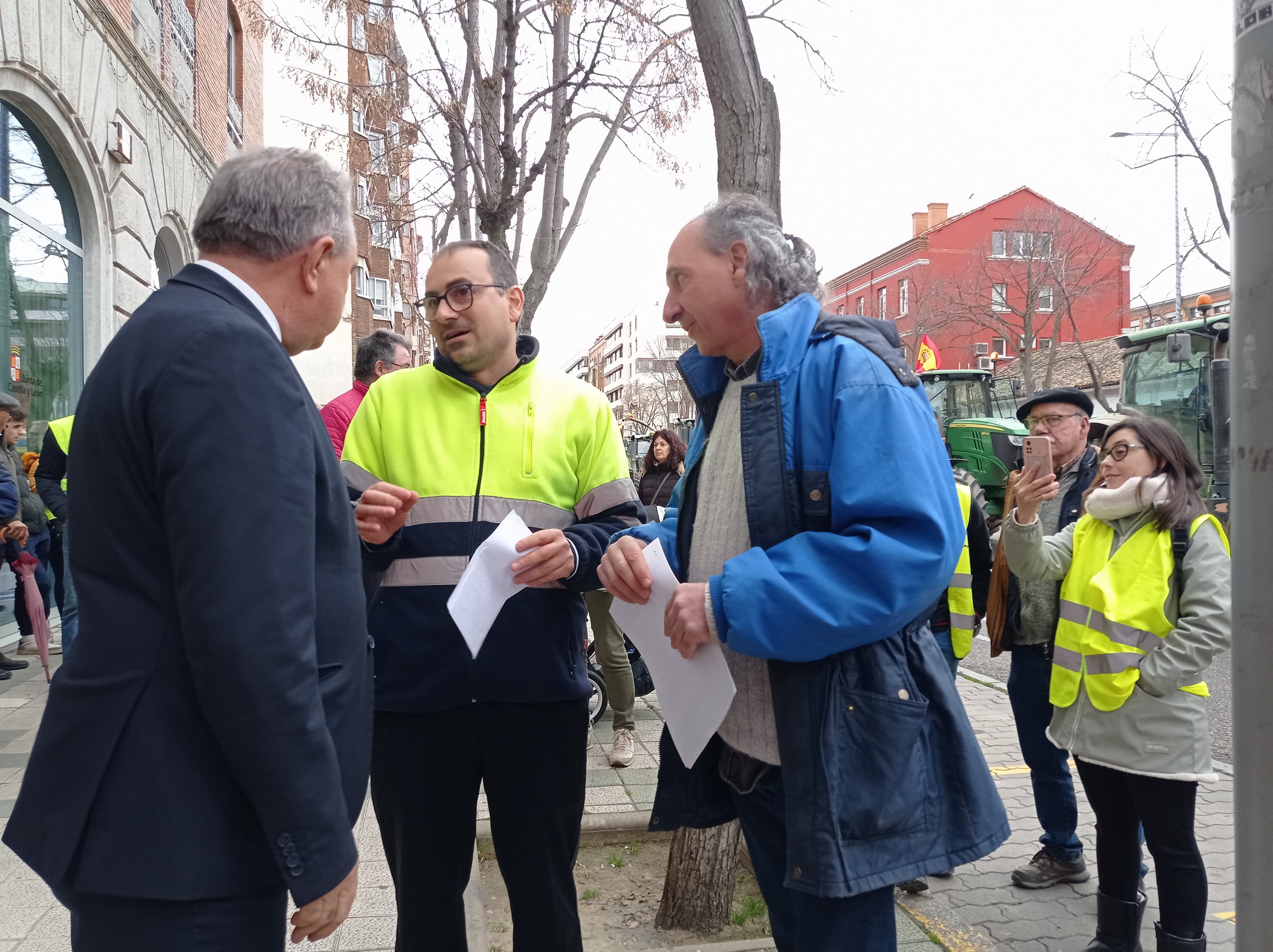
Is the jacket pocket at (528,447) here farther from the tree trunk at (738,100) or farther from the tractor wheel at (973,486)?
the tractor wheel at (973,486)

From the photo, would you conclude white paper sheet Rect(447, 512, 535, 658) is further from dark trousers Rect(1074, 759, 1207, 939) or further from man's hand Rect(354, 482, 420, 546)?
dark trousers Rect(1074, 759, 1207, 939)

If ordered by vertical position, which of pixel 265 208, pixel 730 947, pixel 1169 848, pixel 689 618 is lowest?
pixel 730 947

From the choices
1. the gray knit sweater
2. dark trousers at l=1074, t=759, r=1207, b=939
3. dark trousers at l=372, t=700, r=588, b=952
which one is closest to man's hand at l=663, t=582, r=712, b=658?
the gray knit sweater

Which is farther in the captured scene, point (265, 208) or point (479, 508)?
point (479, 508)

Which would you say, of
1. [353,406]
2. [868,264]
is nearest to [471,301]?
[353,406]

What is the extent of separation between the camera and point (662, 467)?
8.79m

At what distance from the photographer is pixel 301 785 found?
4.73ft

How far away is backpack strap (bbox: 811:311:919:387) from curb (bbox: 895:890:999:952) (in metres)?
2.32

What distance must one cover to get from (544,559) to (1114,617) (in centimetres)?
205

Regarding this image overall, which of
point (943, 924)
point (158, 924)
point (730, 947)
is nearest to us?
point (158, 924)

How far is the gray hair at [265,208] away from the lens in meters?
1.68

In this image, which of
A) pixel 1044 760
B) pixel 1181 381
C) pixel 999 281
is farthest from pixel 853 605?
pixel 999 281

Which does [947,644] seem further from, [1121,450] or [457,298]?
[457,298]

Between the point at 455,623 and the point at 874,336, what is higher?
the point at 874,336
